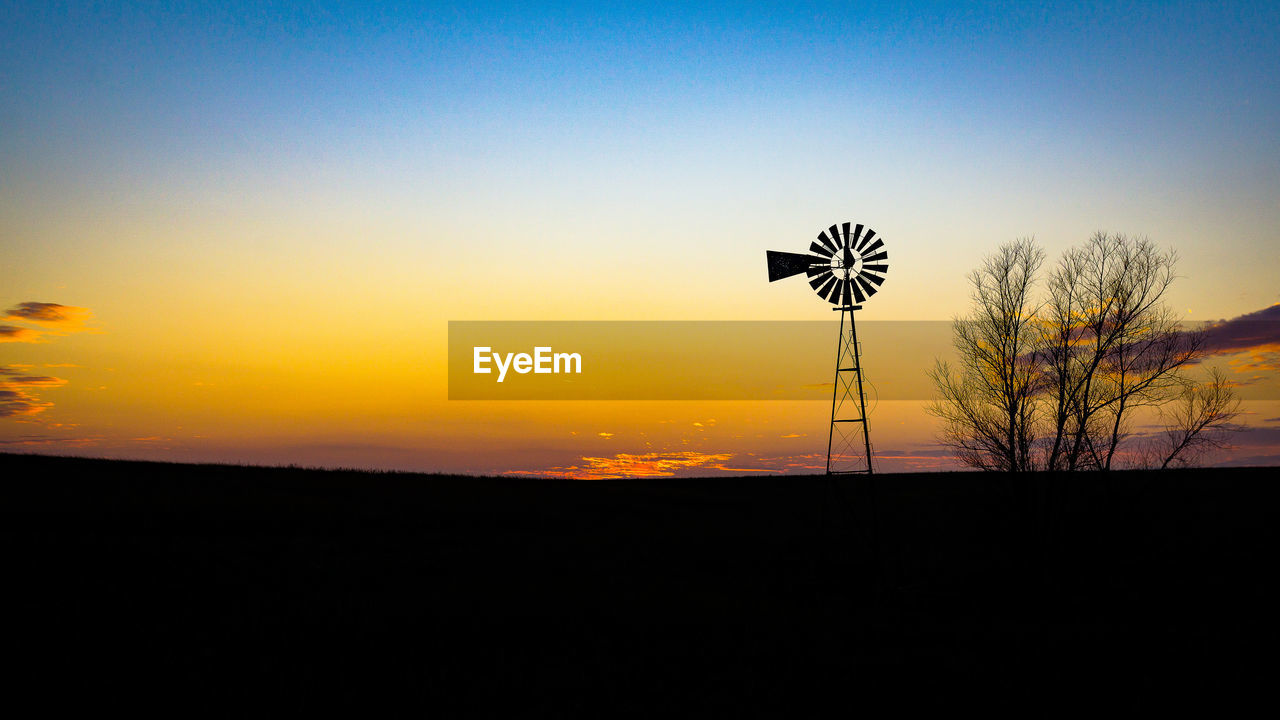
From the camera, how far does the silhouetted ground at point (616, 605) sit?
509 inches

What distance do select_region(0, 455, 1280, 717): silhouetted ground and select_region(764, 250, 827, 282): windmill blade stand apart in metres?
7.59

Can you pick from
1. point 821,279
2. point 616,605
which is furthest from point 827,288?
point 616,605

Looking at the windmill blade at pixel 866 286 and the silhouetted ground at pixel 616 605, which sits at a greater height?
the windmill blade at pixel 866 286

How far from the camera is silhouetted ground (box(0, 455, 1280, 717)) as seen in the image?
12.9 meters

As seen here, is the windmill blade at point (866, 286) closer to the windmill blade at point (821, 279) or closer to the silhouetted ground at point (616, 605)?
the windmill blade at point (821, 279)

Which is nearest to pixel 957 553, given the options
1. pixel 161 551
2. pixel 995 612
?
pixel 995 612

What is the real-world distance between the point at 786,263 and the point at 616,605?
35.0 ft

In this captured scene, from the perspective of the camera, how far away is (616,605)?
18.4m

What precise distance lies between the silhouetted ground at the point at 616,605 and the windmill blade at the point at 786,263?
7591 millimetres

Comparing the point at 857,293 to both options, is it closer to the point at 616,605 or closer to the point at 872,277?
the point at 872,277

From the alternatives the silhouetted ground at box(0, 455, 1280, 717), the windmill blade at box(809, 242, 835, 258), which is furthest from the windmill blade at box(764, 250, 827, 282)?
the silhouetted ground at box(0, 455, 1280, 717)

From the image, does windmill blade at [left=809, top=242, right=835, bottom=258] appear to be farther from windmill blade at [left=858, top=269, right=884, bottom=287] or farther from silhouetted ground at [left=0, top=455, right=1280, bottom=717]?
silhouetted ground at [left=0, top=455, right=1280, bottom=717]

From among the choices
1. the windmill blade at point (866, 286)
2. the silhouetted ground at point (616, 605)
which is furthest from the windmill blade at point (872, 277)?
the silhouetted ground at point (616, 605)

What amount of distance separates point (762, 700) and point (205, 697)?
927cm
